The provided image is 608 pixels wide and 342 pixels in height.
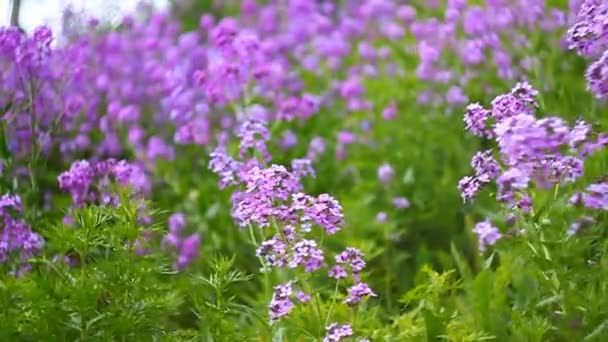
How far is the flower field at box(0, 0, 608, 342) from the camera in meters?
2.44

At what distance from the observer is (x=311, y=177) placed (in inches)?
169

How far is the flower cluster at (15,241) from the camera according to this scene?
291cm

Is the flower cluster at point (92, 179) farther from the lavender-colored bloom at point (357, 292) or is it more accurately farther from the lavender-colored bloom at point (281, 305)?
the lavender-colored bloom at point (357, 292)

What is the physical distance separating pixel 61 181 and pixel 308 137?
2205 mm

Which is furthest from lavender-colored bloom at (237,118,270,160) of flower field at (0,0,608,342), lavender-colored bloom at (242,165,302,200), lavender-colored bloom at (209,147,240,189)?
lavender-colored bloom at (242,165,302,200)

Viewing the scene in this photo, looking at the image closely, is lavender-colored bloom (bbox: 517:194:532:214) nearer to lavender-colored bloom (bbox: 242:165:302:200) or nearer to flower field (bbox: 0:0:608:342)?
flower field (bbox: 0:0:608:342)

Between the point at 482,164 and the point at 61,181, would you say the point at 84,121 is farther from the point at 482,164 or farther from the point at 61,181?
the point at 482,164

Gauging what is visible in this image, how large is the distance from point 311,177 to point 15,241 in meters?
1.64

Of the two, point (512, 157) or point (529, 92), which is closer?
point (512, 157)

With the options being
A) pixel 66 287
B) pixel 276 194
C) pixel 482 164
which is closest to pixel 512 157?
pixel 482 164

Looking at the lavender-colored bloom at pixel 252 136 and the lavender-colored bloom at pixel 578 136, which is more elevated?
the lavender-colored bloom at pixel 252 136

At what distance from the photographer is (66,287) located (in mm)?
2523

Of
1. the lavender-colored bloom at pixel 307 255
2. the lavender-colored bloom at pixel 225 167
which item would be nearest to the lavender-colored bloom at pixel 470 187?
the lavender-colored bloom at pixel 307 255

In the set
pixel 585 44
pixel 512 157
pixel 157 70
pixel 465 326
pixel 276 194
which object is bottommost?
pixel 465 326
